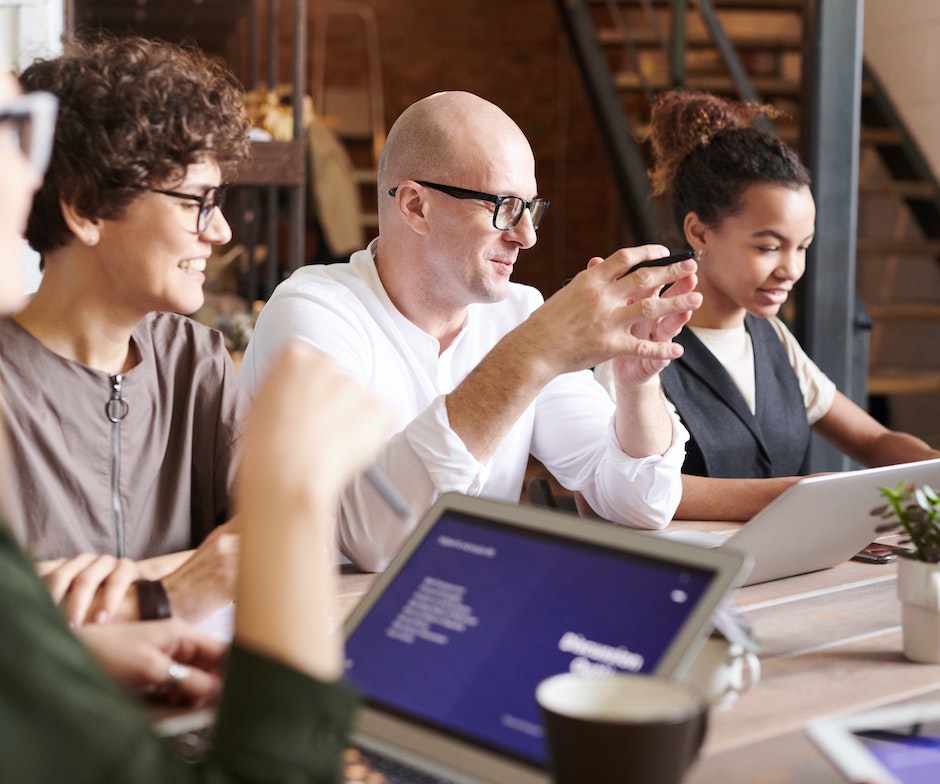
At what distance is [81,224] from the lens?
4.53 ft

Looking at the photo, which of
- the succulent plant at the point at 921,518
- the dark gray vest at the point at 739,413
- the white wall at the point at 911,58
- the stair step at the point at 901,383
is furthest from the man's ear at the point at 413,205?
the white wall at the point at 911,58

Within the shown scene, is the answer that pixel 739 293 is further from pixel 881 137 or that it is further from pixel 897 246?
pixel 881 137

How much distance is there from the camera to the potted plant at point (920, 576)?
1.08 meters

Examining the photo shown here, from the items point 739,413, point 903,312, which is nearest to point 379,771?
point 739,413

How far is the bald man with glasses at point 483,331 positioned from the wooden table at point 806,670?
298 millimetres

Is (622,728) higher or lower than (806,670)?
higher

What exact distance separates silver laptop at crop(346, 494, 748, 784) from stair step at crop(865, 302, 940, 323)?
11.7 ft

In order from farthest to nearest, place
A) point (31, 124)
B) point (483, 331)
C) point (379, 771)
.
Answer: point (483, 331) → point (379, 771) → point (31, 124)

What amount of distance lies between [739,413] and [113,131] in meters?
1.36

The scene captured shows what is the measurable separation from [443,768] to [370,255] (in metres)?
1.35

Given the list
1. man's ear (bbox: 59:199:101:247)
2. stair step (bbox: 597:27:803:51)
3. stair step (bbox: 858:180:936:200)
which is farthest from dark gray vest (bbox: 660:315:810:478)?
stair step (bbox: 597:27:803:51)

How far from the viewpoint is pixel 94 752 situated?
552mm

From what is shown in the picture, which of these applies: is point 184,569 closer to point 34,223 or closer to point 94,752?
point 34,223

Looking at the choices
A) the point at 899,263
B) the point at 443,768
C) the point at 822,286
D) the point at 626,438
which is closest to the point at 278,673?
the point at 443,768
